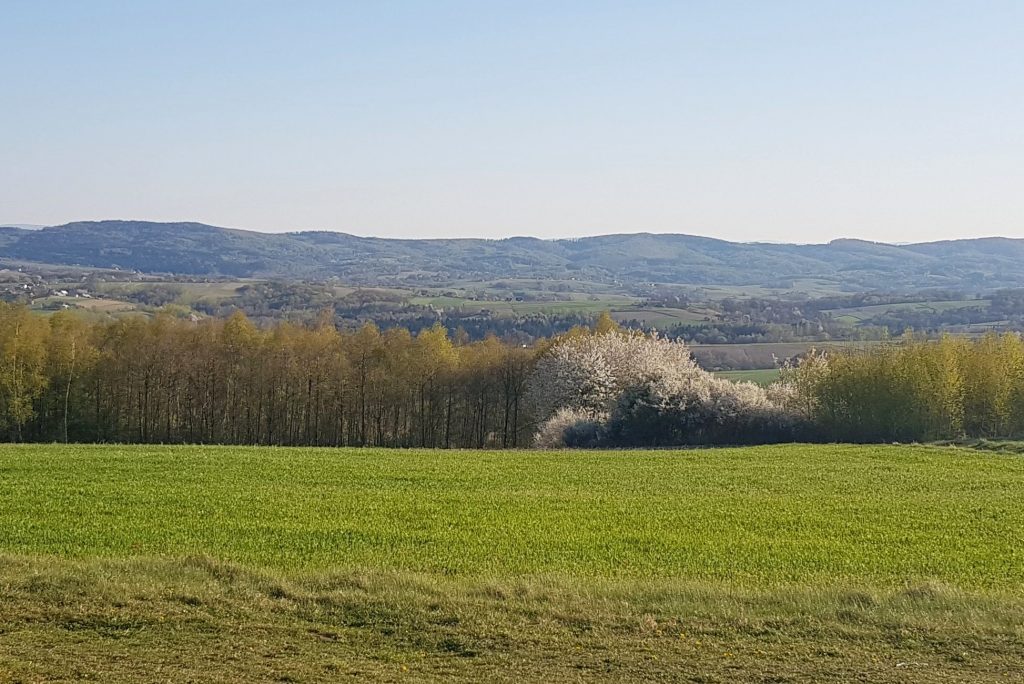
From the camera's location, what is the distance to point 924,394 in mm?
55906

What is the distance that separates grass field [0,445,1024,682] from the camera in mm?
10867

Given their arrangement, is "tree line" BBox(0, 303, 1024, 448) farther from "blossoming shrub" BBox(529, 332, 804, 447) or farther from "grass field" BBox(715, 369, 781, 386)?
"grass field" BBox(715, 369, 781, 386)

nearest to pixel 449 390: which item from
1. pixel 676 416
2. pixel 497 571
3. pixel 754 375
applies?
pixel 676 416

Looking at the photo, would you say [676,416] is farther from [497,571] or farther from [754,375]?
[497,571]

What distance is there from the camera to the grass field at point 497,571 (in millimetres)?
10867

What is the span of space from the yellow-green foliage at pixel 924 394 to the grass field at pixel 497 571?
69.4ft

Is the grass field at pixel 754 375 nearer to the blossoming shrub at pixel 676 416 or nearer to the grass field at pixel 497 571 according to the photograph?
the blossoming shrub at pixel 676 416

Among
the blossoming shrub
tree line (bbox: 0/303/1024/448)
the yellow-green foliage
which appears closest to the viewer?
the yellow-green foliage

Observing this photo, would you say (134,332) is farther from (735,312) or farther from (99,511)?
(735,312)

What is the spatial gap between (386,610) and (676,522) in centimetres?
1219

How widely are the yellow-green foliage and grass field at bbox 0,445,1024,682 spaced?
69.4 feet

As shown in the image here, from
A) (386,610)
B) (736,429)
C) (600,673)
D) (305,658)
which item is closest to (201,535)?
(386,610)

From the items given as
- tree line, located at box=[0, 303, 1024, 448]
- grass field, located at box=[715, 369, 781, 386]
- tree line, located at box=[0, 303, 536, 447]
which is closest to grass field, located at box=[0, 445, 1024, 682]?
tree line, located at box=[0, 303, 1024, 448]

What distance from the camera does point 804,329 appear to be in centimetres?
13625
